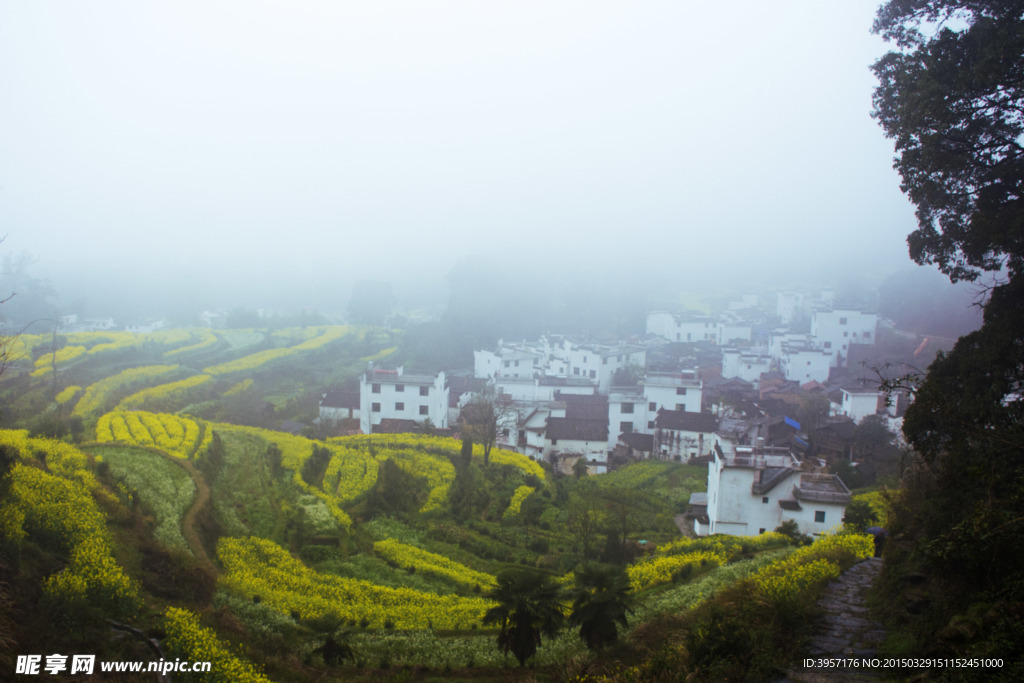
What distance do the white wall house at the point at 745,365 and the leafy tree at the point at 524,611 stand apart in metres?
41.0

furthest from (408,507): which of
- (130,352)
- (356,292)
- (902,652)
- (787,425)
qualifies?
(356,292)

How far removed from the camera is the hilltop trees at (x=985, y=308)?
6.75 metres

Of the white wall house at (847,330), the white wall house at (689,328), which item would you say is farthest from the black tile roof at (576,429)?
the white wall house at (689,328)

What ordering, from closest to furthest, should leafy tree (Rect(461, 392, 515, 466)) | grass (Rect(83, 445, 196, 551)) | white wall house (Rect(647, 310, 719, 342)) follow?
grass (Rect(83, 445, 196, 551)), leafy tree (Rect(461, 392, 515, 466)), white wall house (Rect(647, 310, 719, 342))

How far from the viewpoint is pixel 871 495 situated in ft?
69.6

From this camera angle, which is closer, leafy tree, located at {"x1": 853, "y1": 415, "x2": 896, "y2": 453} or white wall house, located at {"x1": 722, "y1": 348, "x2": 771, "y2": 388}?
leafy tree, located at {"x1": 853, "y1": 415, "x2": 896, "y2": 453}

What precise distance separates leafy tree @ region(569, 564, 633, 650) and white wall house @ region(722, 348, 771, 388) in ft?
131

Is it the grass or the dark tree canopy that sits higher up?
the dark tree canopy

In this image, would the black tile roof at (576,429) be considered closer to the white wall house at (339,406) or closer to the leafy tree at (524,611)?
the white wall house at (339,406)

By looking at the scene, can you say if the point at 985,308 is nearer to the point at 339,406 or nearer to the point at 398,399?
the point at 398,399

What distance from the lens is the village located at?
1955 cm

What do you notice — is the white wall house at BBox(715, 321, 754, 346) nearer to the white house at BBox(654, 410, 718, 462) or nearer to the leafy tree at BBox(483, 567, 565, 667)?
the white house at BBox(654, 410, 718, 462)

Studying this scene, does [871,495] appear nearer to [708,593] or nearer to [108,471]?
[708,593]

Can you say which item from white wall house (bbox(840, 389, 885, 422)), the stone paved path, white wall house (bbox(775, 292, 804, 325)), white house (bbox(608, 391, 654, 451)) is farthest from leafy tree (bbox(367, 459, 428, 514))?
white wall house (bbox(775, 292, 804, 325))
